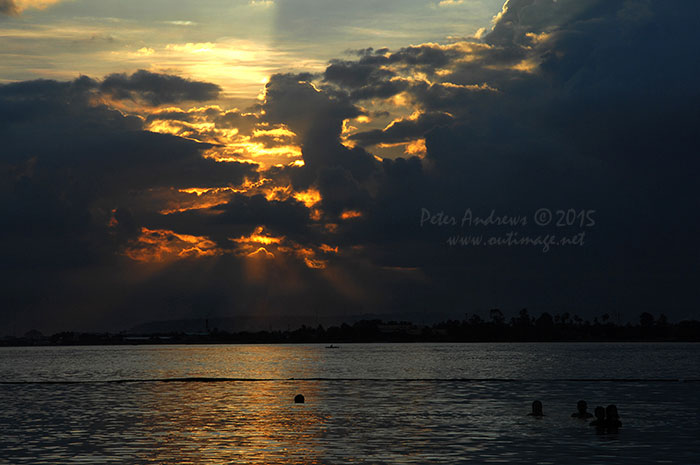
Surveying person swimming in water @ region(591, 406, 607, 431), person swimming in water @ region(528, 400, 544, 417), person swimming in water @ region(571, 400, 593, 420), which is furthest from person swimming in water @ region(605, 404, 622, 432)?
person swimming in water @ region(528, 400, 544, 417)

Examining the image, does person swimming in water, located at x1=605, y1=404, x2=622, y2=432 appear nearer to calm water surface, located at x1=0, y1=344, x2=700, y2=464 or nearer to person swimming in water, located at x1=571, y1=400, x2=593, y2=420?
calm water surface, located at x1=0, y1=344, x2=700, y2=464

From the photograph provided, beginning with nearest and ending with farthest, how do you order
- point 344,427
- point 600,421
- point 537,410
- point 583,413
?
1. point 600,421
2. point 344,427
3. point 583,413
4. point 537,410

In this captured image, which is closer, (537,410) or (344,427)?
(344,427)

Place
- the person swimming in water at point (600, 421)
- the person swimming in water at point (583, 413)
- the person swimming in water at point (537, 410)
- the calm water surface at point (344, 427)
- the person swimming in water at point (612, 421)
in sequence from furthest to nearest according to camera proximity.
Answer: the person swimming in water at point (537, 410), the person swimming in water at point (583, 413), the person swimming in water at point (612, 421), the person swimming in water at point (600, 421), the calm water surface at point (344, 427)

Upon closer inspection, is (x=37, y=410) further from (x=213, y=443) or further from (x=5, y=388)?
(x=5, y=388)

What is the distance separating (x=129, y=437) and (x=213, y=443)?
26.7 feet

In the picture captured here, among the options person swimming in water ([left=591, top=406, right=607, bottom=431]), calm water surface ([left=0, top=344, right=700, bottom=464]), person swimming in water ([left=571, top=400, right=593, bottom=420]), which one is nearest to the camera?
calm water surface ([left=0, top=344, right=700, bottom=464])

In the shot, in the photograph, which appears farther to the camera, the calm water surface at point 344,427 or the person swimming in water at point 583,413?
the person swimming in water at point 583,413

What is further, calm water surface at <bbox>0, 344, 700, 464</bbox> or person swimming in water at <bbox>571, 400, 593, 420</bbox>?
person swimming in water at <bbox>571, 400, 593, 420</bbox>

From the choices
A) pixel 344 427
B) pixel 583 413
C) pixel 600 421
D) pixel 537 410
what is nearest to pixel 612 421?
pixel 600 421

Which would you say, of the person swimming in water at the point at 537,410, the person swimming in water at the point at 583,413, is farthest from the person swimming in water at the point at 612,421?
the person swimming in water at the point at 537,410

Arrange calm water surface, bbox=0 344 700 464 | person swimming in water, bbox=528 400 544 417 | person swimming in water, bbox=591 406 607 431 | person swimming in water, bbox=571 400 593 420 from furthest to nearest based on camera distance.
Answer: person swimming in water, bbox=528 400 544 417, person swimming in water, bbox=571 400 593 420, person swimming in water, bbox=591 406 607 431, calm water surface, bbox=0 344 700 464

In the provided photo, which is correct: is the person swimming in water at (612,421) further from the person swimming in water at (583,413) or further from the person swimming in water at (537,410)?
the person swimming in water at (537,410)

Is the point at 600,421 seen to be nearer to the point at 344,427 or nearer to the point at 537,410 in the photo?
the point at 537,410
